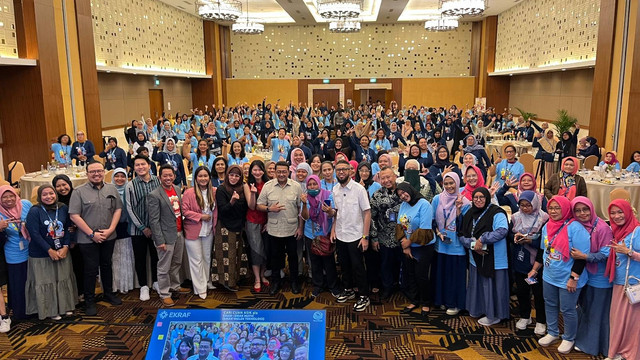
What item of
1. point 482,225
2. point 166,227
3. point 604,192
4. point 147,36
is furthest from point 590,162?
point 147,36

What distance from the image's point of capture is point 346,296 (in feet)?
18.3

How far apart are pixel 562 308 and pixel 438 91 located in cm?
2491

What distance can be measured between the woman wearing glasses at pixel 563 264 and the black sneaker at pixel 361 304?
1968 millimetres

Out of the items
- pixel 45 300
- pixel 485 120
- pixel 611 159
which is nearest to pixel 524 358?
pixel 45 300

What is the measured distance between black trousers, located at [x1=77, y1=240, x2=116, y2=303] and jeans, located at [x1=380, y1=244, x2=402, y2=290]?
3.25 meters

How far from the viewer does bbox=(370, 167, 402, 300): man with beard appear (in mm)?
5172

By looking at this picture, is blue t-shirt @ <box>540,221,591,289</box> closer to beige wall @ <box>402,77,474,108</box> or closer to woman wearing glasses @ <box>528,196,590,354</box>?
woman wearing glasses @ <box>528,196,590,354</box>

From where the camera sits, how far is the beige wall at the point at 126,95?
1719cm

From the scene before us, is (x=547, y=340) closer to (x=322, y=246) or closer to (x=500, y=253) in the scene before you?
(x=500, y=253)

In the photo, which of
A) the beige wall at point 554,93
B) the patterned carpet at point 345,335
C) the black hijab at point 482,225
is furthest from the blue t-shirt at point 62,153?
the beige wall at point 554,93

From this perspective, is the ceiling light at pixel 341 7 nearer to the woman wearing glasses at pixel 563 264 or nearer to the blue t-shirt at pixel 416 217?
the blue t-shirt at pixel 416 217

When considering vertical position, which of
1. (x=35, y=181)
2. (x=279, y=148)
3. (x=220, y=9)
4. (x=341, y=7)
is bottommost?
(x=35, y=181)

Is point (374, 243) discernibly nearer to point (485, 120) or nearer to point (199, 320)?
point (199, 320)

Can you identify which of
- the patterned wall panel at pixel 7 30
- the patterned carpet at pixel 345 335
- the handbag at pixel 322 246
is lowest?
the patterned carpet at pixel 345 335
